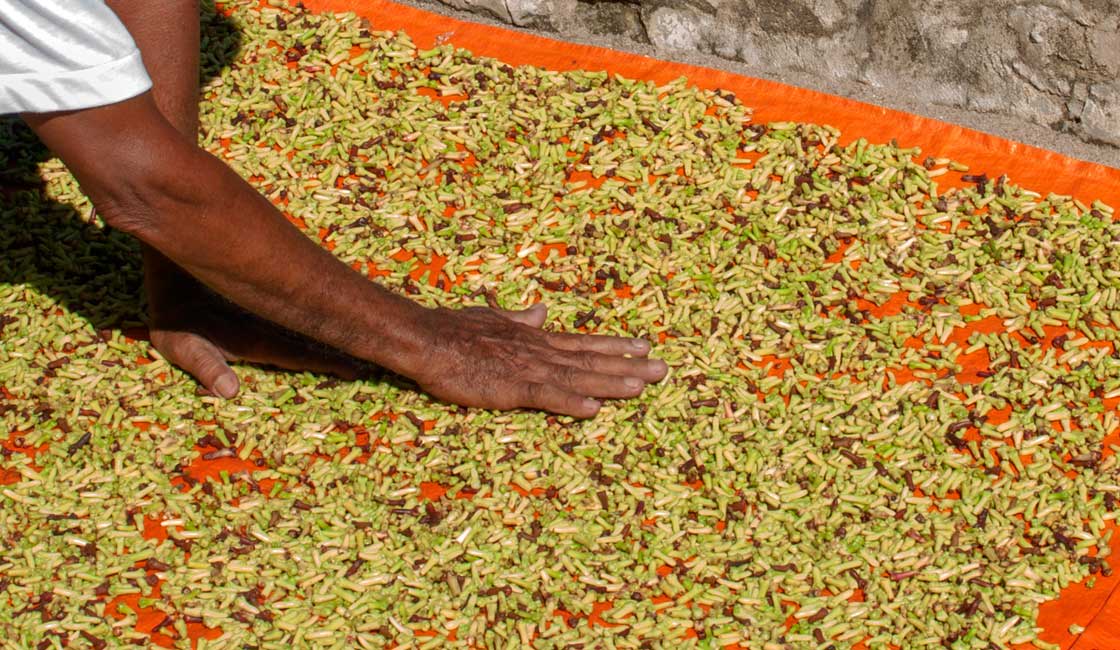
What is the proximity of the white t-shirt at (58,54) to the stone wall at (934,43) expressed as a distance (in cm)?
244

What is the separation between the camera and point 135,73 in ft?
7.69

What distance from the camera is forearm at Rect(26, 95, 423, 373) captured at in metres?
2.43

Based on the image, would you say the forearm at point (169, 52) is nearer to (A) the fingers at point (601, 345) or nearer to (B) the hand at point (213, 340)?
(B) the hand at point (213, 340)

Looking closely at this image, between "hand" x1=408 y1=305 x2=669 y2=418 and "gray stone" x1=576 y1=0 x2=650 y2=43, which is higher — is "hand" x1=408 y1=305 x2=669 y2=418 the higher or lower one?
the lower one

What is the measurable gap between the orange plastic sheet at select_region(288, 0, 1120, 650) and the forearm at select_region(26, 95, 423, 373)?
60.7 inches

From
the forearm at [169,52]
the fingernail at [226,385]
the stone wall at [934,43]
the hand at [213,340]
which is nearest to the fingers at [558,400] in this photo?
the hand at [213,340]

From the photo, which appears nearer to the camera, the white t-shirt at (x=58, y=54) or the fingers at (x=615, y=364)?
the white t-shirt at (x=58, y=54)

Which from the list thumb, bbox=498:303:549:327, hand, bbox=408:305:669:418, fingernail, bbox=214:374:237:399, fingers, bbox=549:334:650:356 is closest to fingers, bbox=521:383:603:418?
hand, bbox=408:305:669:418

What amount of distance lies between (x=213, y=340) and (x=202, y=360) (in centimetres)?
7

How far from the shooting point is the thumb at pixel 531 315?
11.1 feet

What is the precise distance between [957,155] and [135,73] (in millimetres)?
2509

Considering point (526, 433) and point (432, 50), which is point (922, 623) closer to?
point (526, 433)

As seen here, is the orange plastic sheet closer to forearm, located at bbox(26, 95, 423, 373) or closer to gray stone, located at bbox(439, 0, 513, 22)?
gray stone, located at bbox(439, 0, 513, 22)

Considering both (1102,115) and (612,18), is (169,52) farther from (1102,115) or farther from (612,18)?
(1102,115)
